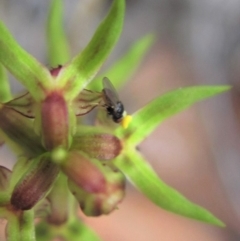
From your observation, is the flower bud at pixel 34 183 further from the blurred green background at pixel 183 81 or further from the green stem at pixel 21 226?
the blurred green background at pixel 183 81

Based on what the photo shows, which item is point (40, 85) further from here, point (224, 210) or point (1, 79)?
point (224, 210)

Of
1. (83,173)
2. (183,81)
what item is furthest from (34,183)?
(183,81)

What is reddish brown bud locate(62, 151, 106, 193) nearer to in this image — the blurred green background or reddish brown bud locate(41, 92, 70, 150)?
reddish brown bud locate(41, 92, 70, 150)

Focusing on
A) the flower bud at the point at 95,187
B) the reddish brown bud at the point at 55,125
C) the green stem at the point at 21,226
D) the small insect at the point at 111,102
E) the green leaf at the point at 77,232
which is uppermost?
the small insect at the point at 111,102

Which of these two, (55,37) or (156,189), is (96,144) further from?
(55,37)

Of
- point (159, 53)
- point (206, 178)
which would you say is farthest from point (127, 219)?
point (159, 53)

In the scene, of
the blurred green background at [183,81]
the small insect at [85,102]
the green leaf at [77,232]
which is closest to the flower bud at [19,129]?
the small insect at [85,102]

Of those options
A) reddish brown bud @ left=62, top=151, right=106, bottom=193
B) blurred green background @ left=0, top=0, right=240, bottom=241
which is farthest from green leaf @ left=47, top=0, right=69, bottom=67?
blurred green background @ left=0, top=0, right=240, bottom=241
